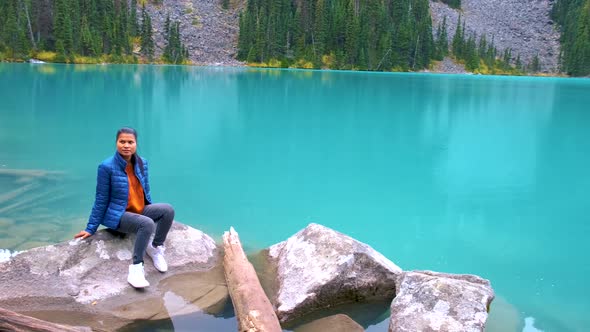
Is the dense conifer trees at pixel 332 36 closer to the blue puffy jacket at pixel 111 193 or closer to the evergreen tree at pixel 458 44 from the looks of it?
the evergreen tree at pixel 458 44

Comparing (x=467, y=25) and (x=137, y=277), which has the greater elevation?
(x=467, y=25)

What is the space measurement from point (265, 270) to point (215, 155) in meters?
10.2

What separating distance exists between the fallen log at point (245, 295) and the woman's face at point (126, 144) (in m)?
2.00

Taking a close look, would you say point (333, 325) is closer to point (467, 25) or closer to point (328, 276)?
point (328, 276)

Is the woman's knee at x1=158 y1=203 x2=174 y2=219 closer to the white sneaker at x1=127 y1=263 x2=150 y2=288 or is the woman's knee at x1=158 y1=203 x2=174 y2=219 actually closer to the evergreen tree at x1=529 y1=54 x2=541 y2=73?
the white sneaker at x1=127 y1=263 x2=150 y2=288

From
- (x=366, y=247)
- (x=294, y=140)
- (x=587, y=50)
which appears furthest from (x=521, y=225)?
(x=587, y=50)

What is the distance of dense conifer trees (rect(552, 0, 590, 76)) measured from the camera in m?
136

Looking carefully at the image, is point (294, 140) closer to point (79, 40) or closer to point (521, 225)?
point (521, 225)

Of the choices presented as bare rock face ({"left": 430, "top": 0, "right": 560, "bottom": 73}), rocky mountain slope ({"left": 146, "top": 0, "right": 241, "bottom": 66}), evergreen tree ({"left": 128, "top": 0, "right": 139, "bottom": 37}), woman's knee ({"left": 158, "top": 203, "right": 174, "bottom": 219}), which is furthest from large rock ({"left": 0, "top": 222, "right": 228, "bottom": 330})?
bare rock face ({"left": 430, "top": 0, "right": 560, "bottom": 73})

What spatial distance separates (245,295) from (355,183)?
29.2ft

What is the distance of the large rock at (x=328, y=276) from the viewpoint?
6379 mm

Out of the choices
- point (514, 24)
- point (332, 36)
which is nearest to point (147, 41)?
point (332, 36)

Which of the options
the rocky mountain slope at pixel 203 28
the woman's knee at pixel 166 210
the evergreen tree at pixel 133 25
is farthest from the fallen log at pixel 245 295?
the rocky mountain slope at pixel 203 28

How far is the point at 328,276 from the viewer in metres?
6.52
